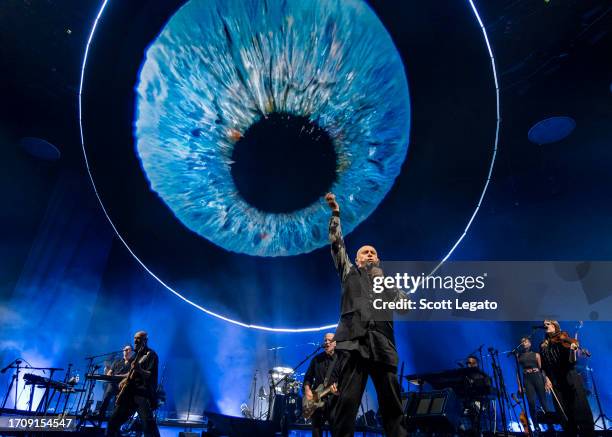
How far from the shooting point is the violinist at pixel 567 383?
5.32 meters

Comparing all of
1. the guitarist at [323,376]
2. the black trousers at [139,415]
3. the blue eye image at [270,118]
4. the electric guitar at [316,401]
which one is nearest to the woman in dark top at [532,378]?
the guitarist at [323,376]

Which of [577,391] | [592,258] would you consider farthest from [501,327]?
[577,391]

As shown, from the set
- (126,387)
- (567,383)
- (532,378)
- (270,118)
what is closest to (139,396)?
(126,387)

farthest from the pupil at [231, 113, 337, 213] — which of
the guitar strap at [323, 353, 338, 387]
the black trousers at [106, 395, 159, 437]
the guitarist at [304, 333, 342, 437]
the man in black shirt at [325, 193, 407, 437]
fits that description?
A: the black trousers at [106, 395, 159, 437]

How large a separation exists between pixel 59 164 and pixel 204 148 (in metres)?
6.27

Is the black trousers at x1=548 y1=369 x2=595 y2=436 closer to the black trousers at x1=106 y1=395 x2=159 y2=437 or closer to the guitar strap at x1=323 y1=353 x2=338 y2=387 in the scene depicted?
the guitar strap at x1=323 y1=353 x2=338 y2=387

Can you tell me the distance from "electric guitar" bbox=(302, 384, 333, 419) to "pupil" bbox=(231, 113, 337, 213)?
2659 mm

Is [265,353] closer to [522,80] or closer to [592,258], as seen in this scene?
[592,258]

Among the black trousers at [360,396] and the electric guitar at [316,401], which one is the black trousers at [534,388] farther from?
the black trousers at [360,396]

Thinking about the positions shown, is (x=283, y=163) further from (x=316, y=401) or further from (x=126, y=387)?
(x=126, y=387)

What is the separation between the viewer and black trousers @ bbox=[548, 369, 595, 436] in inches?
206

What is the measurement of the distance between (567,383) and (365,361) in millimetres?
4284

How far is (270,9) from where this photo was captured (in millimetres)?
3285

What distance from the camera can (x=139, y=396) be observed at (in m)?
5.80
